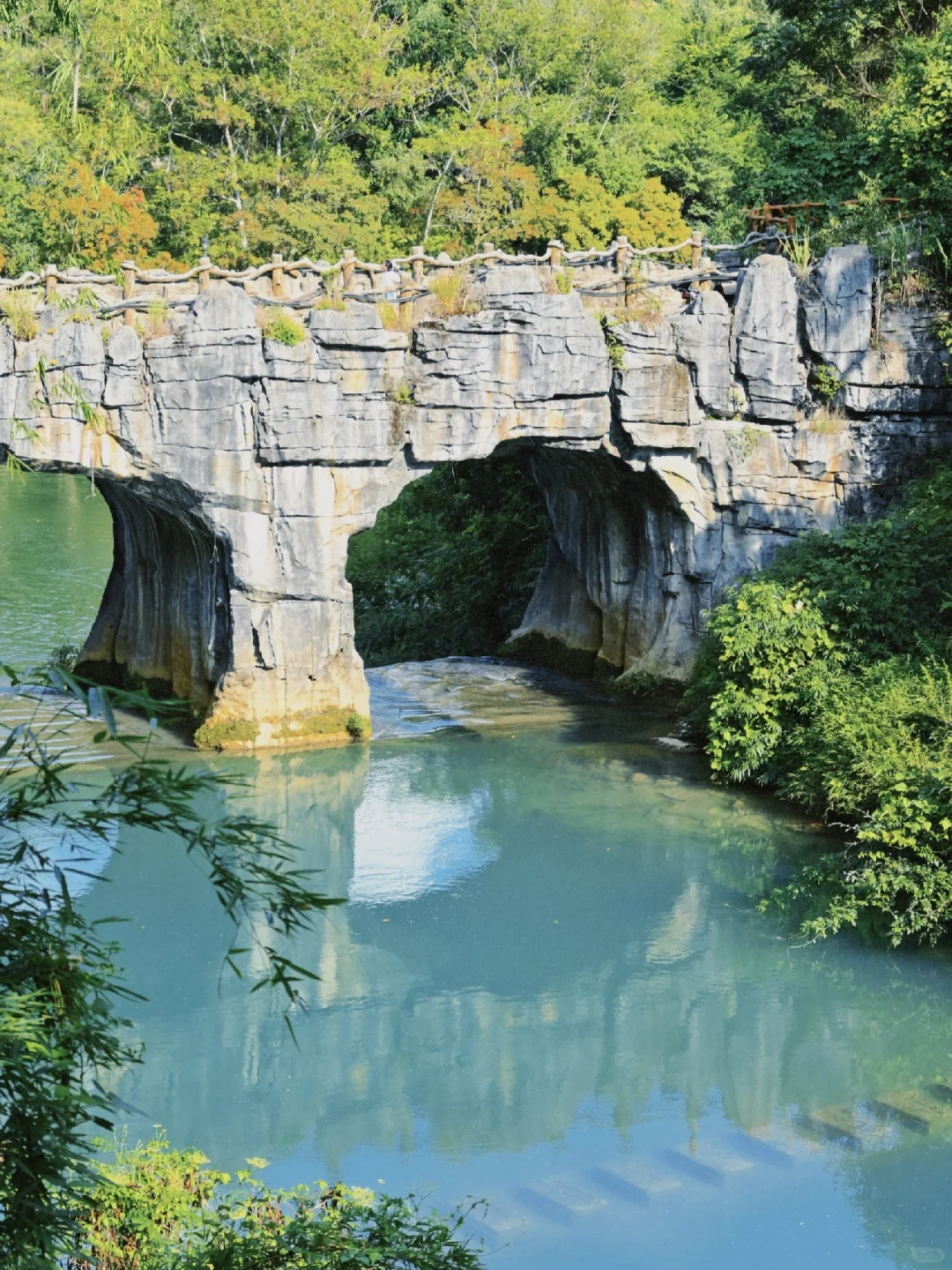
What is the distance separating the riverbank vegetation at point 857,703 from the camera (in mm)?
11453

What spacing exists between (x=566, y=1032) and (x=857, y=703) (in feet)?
14.8

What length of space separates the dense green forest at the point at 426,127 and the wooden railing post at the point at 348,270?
8.07m

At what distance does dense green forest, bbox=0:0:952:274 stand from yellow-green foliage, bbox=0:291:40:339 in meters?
9.73

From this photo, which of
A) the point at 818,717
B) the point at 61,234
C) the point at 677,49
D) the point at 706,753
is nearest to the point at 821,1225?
the point at 818,717

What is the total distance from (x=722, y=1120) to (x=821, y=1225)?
1.32 meters

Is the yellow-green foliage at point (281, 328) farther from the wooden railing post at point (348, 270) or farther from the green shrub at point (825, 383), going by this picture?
the green shrub at point (825, 383)

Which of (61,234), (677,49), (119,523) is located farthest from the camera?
(677,49)

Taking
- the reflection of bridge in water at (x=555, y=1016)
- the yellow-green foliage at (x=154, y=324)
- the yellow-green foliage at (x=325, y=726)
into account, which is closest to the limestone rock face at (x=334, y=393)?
the yellow-green foliage at (x=154, y=324)

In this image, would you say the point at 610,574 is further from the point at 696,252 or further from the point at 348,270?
the point at 348,270

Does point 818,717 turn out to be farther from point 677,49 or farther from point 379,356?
point 677,49

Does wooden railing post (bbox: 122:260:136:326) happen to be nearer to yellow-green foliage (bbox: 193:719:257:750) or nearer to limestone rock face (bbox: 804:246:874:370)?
yellow-green foliage (bbox: 193:719:257:750)

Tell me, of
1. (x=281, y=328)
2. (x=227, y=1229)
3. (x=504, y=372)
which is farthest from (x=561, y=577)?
(x=227, y=1229)

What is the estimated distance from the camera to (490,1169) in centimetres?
873

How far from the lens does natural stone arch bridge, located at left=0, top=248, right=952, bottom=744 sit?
49.8 feet
